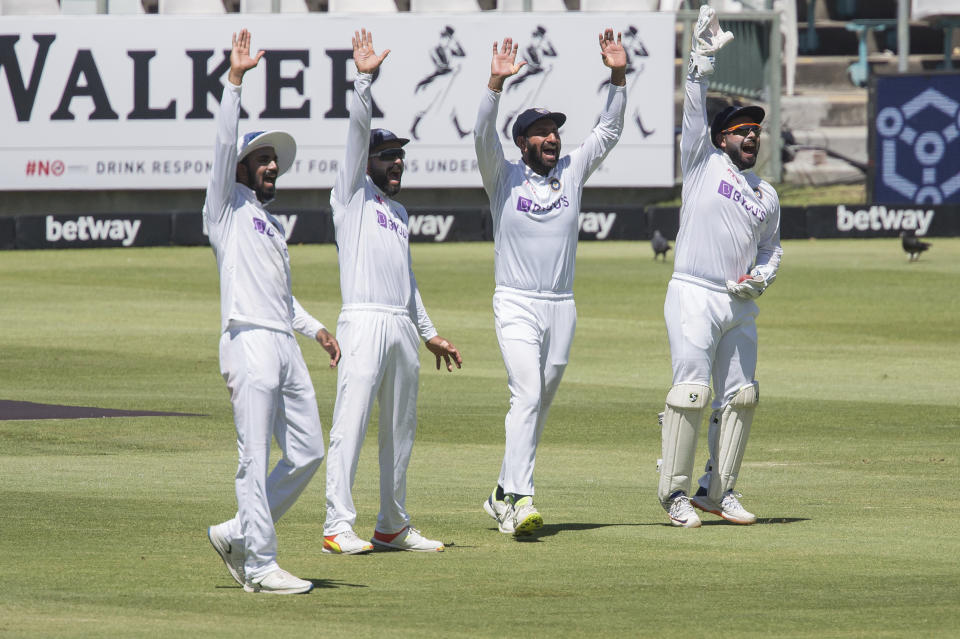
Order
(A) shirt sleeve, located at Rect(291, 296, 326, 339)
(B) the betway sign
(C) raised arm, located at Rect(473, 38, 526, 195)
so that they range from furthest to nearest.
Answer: (B) the betway sign, (C) raised arm, located at Rect(473, 38, 526, 195), (A) shirt sleeve, located at Rect(291, 296, 326, 339)

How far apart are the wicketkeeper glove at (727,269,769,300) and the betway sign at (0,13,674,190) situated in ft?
91.1

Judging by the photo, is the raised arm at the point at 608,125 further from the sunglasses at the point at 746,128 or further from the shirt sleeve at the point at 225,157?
the shirt sleeve at the point at 225,157

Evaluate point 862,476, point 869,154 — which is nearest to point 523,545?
point 862,476

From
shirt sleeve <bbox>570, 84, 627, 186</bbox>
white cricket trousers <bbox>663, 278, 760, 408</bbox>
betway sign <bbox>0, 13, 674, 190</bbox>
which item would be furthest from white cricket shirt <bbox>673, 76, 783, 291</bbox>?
betway sign <bbox>0, 13, 674, 190</bbox>

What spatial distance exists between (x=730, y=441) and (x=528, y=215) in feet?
6.15

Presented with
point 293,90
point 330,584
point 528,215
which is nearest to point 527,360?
point 528,215

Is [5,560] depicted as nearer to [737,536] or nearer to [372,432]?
[737,536]

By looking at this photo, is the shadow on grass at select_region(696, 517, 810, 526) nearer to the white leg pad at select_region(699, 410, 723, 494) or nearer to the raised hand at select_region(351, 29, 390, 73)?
the white leg pad at select_region(699, 410, 723, 494)

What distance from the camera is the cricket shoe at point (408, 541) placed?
8641 mm

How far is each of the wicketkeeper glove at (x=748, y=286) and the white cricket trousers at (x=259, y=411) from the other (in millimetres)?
3065

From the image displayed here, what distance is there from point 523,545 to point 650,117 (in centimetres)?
2959

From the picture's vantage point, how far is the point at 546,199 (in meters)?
9.55

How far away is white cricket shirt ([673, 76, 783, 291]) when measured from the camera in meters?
9.63

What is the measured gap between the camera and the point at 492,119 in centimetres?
943
